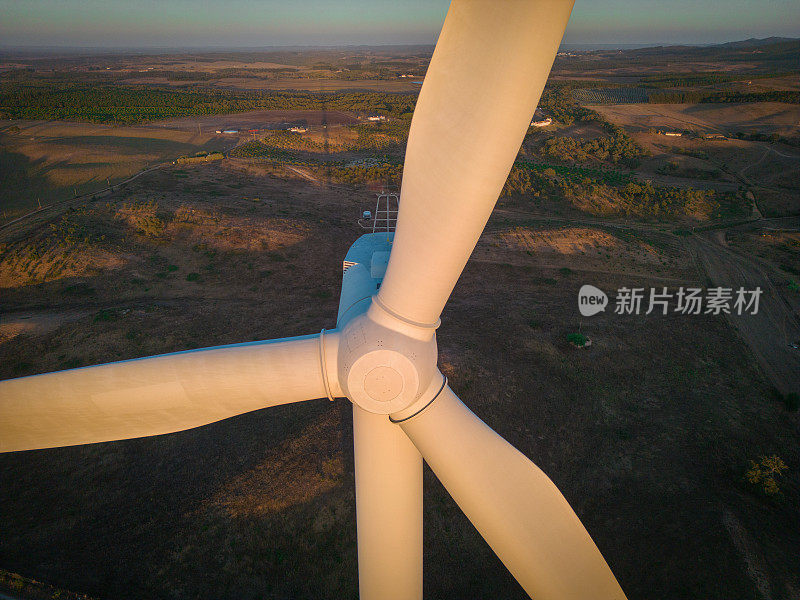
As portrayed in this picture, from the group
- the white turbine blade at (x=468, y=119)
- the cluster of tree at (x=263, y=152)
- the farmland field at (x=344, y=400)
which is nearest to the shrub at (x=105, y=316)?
the farmland field at (x=344, y=400)

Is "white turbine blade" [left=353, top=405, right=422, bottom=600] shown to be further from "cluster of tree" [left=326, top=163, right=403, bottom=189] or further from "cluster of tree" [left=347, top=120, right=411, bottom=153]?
"cluster of tree" [left=347, top=120, right=411, bottom=153]

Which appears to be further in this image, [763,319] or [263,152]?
[263,152]

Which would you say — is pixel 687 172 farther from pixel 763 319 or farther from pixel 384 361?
pixel 384 361

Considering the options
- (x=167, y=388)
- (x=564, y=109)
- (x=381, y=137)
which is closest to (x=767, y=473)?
(x=167, y=388)

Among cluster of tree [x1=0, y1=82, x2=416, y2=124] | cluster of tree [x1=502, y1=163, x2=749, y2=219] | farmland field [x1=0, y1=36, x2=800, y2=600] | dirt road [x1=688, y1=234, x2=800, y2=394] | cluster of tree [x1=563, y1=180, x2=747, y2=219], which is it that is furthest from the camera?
cluster of tree [x1=0, y1=82, x2=416, y2=124]

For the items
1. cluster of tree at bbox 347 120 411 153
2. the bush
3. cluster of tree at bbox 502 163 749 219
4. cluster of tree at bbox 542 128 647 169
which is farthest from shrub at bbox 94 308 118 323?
cluster of tree at bbox 542 128 647 169

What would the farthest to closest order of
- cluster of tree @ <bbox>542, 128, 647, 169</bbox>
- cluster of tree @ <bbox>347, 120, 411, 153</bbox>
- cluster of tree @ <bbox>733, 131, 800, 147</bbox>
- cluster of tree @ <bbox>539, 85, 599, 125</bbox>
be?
cluster of tree @ <bbox>539, 85, 599, 125</bbox> < cluster of tree @ <bbox>347, 120, 411, 153</bbox> < cluster of tree @ <bbox>733, 131, 800, 147</bbox> < cluster of tree @ <bbox>542, 128, 647, 169</bbox>

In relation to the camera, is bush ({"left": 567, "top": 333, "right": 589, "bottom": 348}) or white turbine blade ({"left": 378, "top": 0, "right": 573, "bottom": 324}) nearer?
white turbine blade ({"left": 378, "top": 0, "right": 573, "bottom": 324})
